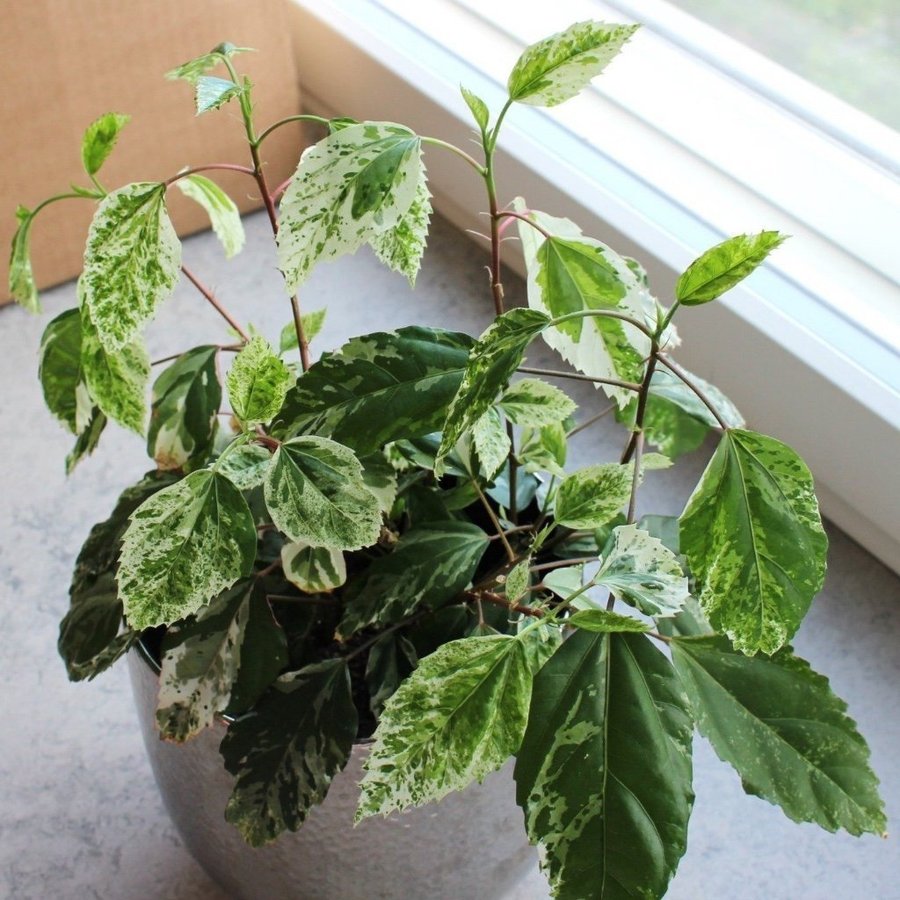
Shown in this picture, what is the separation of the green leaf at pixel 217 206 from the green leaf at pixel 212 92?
0.12 meters

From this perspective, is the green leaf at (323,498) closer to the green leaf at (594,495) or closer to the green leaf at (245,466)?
the green leaf at (245,466)

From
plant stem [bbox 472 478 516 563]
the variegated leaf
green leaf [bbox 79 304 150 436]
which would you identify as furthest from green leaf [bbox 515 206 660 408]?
green leaf [bbox 79 304 150 436]

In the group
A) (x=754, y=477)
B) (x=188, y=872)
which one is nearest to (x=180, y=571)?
(x=754, y=477)

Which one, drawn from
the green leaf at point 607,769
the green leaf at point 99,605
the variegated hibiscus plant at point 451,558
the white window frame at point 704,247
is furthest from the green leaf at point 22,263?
the white window frame at point 704,247

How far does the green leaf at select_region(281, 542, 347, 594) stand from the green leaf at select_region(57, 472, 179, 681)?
0.10 metres

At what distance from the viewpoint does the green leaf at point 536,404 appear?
55cm

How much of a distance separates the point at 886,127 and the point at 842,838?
2.00 ft

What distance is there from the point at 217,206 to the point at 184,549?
232 millimetres

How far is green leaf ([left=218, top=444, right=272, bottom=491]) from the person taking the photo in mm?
487

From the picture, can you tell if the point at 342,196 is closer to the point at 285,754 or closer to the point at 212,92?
the point at 212,92

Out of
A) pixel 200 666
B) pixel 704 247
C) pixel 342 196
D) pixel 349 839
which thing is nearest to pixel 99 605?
pixel 200 666

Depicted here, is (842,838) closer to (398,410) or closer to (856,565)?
(856,565)

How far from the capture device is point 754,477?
1.50 ft

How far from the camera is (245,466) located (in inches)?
19.5
